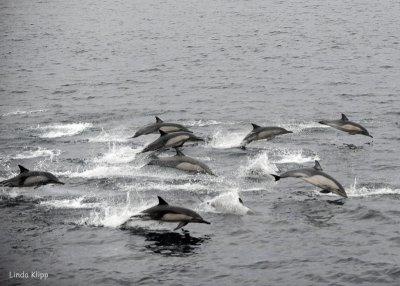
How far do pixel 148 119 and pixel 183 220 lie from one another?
64.7 feet

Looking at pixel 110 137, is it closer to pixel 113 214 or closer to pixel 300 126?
pixel 300 126

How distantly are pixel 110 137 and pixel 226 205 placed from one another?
1324 cm

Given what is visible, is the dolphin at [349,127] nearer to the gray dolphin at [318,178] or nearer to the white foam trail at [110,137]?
the gray dolphin at [318,178]

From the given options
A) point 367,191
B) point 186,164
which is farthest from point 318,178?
point 186,164

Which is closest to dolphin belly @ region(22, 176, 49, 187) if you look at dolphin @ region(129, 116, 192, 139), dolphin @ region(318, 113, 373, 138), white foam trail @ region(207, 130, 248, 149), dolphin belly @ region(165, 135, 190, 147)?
dolphin belly @ region(165, 135, 190, 147)

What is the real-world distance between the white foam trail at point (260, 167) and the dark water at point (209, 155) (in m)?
0.10

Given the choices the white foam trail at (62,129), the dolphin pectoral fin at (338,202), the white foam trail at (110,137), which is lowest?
the white foam trail at (62,129)

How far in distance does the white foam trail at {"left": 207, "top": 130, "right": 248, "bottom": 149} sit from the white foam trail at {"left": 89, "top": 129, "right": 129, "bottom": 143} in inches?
189

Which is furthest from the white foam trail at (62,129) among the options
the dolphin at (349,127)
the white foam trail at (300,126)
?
the dolphin at (349,127)

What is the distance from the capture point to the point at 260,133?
116 feet

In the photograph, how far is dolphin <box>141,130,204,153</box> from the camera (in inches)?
1336

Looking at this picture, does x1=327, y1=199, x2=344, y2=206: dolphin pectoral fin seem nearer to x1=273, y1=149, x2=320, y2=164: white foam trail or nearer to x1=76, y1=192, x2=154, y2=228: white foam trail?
x1=273, y1=149, x2=320, y2=164: white foam trail

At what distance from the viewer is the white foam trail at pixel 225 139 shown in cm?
3659

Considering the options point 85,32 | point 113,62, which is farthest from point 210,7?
point 113,62
